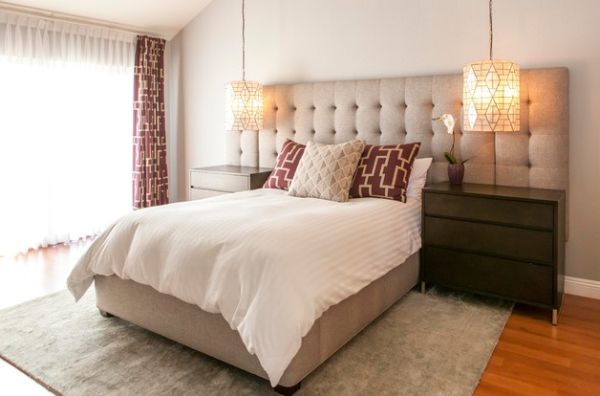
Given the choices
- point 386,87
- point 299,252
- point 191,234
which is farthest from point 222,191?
point 299,252

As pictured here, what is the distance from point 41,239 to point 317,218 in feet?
9.92

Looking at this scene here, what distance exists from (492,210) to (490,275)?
1.27 ft

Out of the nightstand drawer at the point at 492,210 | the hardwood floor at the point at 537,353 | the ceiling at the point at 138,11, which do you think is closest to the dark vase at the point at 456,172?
the nightstand drawer at the point at 492,210

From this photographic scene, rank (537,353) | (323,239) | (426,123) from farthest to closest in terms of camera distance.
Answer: (426,123), (537,353), (323,239)

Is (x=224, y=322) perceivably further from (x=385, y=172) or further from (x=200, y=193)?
(x=200, y=193)

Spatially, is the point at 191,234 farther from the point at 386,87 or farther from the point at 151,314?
the point at 386,87

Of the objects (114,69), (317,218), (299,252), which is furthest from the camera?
(114,69)

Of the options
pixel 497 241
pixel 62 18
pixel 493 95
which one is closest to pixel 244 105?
pixel 62 18

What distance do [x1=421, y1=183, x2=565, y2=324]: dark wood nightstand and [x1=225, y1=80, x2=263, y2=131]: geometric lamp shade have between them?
5.87 feet

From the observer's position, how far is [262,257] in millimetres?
1914

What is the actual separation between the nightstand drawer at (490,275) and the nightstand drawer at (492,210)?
0.77ft

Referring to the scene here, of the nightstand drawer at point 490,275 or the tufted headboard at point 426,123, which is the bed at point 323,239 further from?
the nightstand drawer at point 490,275

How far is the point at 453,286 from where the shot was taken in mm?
2926

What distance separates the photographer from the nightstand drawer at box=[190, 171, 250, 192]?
12.8ft
